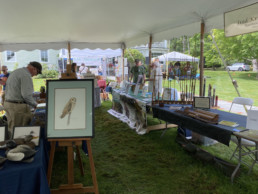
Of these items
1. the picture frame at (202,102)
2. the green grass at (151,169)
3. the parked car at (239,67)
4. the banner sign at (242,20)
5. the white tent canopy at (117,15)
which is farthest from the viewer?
the parked car at (239,67)

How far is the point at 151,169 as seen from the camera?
264 centimetres

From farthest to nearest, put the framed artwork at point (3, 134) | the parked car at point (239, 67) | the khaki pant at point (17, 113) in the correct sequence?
the parked car at point (239, 67) → the khaki pant at point (17, 113) → the framed artwork at point (3, 134)

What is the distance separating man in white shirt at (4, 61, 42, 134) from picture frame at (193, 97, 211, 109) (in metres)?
2.19

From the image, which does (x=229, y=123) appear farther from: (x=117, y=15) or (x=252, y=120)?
(x=117, y=15)

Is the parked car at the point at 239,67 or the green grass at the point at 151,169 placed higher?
the parked car at the point at 239,67

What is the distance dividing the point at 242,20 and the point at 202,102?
→ 4.10ft

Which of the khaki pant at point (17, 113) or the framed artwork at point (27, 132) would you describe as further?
the khaki pant at point (17, 113)

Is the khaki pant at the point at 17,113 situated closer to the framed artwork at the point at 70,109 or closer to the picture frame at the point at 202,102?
the framed artwork at the point at 70,109

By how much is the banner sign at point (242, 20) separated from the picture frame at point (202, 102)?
103 centimetres

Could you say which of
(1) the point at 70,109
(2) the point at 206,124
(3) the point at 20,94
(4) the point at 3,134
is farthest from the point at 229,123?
→ (3) the point at 20,94

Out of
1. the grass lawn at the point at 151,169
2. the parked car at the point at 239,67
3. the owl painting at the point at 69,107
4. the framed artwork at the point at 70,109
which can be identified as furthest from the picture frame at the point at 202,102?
the parked car at the point at 239,67

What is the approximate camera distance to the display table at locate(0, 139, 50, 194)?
4.22 feet

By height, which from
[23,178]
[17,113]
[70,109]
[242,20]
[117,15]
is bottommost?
[23,178]

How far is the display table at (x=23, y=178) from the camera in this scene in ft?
4.22
